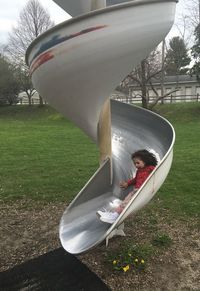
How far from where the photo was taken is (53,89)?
15.7ft

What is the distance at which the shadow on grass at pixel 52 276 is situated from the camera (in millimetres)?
4863

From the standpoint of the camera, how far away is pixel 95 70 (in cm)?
453

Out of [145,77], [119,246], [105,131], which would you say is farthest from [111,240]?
[145,77]

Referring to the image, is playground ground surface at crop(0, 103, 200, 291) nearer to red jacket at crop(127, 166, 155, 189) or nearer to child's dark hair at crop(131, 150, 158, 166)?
red jacket at crop(127, 166, 155, 189)

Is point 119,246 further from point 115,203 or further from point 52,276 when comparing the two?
point 52,276

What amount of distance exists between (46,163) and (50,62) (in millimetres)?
7348

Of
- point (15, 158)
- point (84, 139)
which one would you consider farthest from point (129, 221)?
point (84, 139)

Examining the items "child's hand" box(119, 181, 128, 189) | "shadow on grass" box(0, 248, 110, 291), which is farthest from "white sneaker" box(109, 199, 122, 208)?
"shadow on grass" box(0, 248, 110, 291)

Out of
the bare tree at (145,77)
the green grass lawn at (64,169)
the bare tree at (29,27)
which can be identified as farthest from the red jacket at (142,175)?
the bare tree at (29,27)

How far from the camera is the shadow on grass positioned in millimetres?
4863

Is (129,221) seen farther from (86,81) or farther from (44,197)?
(86,81)

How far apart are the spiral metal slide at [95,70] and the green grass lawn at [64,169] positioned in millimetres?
2378

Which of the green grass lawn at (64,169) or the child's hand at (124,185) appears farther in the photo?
the green grass lawn at (64,169)

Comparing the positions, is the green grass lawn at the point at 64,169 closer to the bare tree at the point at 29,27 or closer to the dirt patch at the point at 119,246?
the dirt patch at the point at 119,246
